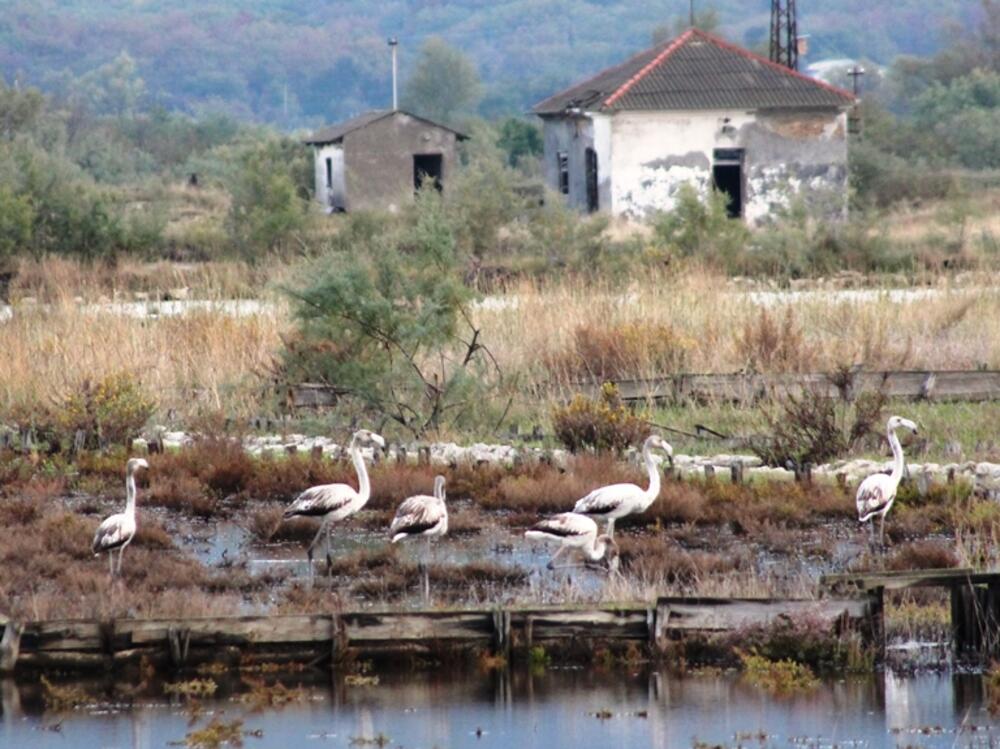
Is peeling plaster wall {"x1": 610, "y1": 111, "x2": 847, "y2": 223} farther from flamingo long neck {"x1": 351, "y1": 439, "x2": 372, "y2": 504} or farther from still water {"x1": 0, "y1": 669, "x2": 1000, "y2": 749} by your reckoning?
still water {"x1": 0, "y1": 669, "x2": 1000, "y2": 749}

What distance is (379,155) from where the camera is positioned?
52875 millimetres

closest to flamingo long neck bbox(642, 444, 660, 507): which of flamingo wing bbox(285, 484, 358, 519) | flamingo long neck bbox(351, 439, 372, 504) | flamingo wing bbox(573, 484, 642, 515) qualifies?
flamingo wing bbox(573, 484, 642, 515)

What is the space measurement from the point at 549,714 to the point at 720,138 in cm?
3817

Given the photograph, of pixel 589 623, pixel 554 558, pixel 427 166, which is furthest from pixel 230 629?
pixel 427 166

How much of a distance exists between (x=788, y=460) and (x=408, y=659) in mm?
6947

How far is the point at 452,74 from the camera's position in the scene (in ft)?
449

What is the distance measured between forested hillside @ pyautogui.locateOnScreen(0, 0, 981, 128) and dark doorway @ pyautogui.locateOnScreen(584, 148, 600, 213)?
350 ft

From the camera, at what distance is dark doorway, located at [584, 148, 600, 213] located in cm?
4919

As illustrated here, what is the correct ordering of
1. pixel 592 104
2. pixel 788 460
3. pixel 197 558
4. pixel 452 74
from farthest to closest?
pixel 452 74
pixel 592 104
pixel 788 460
pixel 197 558

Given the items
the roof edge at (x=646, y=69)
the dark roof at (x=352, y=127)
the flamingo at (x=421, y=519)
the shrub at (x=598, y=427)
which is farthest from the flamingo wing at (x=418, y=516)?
the dark roof at (x=352, y=127)

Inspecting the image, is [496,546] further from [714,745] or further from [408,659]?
[714,745]

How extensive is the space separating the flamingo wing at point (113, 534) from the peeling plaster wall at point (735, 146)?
34717mm

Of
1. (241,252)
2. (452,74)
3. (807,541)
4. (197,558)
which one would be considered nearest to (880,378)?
(807,541)

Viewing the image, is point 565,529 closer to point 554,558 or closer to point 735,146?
point 554,558
